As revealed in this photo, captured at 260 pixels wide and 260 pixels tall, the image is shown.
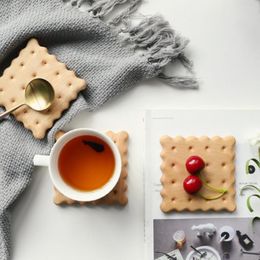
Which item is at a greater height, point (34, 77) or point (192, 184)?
point (34, 77)

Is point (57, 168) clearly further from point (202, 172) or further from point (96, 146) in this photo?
point (202, 172)

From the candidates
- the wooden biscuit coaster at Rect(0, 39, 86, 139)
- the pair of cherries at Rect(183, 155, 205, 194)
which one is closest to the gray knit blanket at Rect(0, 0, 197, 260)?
the wooden biscuit coaster at Rect(0, 39, 86, 139)

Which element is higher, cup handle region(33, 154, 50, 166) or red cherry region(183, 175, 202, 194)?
cup handle region(33, 154, 50, 166)

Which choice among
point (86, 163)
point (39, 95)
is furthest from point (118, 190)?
point (39, 95)

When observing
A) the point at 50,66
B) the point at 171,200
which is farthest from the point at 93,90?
the point at 171,200

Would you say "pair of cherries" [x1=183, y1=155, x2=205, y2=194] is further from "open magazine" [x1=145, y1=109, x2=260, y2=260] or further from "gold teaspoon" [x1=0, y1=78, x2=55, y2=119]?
"gold teaspoon" [x1=0, y1=78, x2=55, y2=119]

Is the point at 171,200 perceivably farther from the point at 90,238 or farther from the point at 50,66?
the point at 50,66

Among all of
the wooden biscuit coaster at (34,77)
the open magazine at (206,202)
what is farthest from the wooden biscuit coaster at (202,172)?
the wooden biscuit coaster at (34,77)
